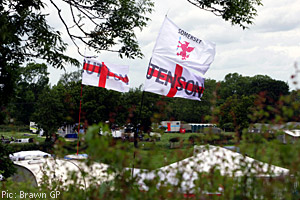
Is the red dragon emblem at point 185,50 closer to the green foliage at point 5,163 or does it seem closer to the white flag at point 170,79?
the white flag at point 170,79

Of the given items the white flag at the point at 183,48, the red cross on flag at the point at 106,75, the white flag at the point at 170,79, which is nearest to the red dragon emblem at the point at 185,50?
the white flag at the point at 183,48

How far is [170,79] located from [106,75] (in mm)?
4887

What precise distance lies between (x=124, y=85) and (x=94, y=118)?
917 inches

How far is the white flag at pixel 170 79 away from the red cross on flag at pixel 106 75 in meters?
4.19

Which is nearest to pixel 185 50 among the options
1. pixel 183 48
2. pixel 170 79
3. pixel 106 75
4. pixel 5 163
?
pixel 183 48

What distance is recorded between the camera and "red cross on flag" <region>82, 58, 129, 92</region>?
12.1 m

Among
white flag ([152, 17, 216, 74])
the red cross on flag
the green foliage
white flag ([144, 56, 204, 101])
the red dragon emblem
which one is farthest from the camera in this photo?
→ the red cross on flag

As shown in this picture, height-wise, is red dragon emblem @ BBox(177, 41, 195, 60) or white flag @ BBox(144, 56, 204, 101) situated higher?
red dragon emblem @ BBox(177, 41, 195, 60)

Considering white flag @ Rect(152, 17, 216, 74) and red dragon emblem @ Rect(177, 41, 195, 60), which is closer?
white flag @ Rect(152, 17, 216, 74)

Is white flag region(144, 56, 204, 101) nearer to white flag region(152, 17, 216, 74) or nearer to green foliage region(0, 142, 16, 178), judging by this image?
white flag region(152, 17, 216, 74)

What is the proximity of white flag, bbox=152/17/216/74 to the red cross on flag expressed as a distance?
13.6 ft

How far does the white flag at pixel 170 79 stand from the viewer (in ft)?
25.0

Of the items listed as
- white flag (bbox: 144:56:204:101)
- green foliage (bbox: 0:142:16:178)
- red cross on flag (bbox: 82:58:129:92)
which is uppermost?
red cross on flag (bbox: 82:58:129:92)

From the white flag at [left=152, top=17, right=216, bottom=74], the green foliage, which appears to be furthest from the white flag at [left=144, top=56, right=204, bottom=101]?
the green foliage
